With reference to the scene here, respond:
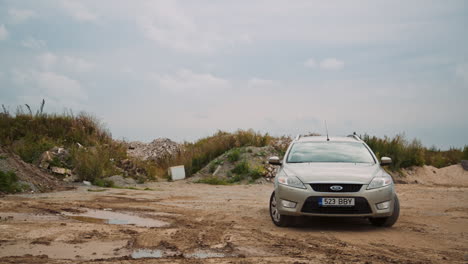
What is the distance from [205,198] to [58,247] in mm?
8874

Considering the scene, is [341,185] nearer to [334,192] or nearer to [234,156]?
[334,192]

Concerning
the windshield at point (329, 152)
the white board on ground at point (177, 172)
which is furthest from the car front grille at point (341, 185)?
the white board on ground at point (177, 172)

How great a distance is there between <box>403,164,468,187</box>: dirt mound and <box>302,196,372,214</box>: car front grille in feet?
53.0

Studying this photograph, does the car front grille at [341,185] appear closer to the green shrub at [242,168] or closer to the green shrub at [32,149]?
the green shrub at [242,168]

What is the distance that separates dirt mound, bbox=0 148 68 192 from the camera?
1861cm

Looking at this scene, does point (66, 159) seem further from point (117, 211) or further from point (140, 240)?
point (140, 240)

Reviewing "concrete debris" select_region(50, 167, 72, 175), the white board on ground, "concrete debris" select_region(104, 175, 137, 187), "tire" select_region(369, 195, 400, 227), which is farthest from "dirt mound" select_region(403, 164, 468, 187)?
"tire" select_region(369, 195, 400, 227)

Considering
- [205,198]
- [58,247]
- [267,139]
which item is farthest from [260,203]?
[267,139]

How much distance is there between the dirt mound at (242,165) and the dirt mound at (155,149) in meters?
4.84

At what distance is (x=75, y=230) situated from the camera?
954 centimetres

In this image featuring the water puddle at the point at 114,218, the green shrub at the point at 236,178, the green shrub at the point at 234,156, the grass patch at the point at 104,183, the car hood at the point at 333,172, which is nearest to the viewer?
the car hood at the point at 333,172

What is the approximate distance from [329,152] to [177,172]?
14.4m

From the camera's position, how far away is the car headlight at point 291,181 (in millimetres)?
9845

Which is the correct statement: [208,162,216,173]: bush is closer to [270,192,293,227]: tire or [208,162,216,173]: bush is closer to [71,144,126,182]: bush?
[71,144,126,182]: bush
